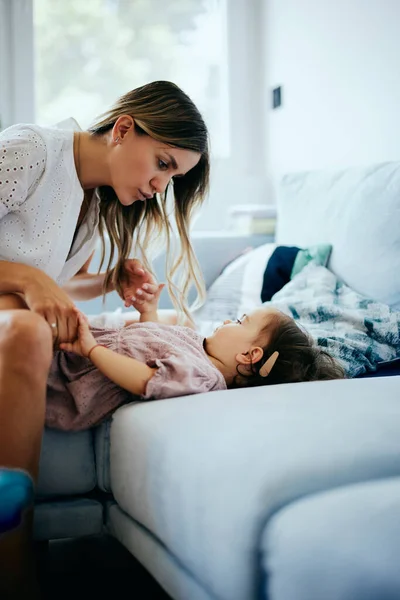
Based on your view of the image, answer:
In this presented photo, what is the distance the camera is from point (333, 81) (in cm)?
261

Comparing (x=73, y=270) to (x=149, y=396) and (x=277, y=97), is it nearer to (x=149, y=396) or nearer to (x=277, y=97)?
(x=149, y=396)

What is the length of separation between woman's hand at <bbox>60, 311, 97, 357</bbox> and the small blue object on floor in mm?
615

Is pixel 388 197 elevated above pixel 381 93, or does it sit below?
below

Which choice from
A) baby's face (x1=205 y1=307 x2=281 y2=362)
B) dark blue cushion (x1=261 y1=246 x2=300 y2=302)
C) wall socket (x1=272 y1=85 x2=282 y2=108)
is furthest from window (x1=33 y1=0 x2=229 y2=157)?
baby's face (x1=205 y1=307 x2=281 y2=362)

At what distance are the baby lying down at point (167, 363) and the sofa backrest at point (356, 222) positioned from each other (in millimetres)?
452

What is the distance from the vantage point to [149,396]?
1114 mm

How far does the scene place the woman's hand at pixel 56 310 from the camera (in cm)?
118

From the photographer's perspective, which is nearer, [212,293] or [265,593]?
[265,593]

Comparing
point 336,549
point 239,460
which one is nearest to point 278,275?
point 239,460

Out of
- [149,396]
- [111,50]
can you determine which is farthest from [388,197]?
[111,50]

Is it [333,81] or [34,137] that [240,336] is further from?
[333,81]

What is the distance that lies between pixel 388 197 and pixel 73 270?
2.63 feet

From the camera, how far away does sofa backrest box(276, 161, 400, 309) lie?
5.71 ft

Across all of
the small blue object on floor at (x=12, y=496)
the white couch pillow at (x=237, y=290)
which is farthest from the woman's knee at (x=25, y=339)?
the white couch pillow at (x=237, y=290)
